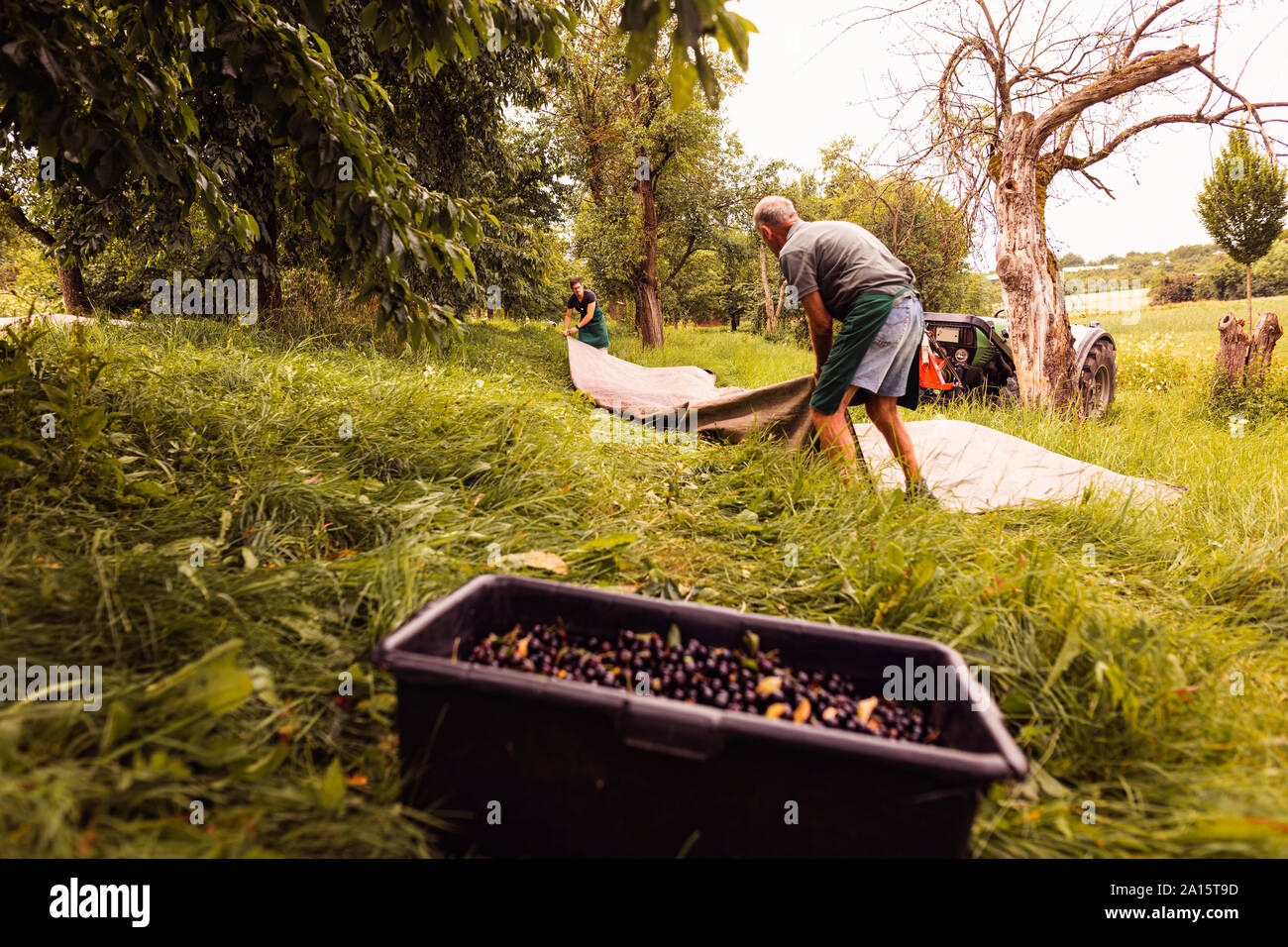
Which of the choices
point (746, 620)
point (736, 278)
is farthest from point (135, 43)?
point (736, 278)

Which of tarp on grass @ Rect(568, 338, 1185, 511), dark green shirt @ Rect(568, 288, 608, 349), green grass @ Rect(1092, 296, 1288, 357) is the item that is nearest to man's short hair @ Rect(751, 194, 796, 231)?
tarp on grass @ Rect(568, 338, 1185, 511)

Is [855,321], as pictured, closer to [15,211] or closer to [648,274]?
[648,274]

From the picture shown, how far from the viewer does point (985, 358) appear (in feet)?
25.2

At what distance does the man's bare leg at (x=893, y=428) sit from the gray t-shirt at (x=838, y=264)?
1.97ft

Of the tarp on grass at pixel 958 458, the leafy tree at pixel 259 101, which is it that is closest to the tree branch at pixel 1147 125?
the tarp on grass at pixel 958 458

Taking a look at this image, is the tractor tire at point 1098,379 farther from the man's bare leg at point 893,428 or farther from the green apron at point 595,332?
the green apron at point 595,332

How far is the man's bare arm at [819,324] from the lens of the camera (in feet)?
12.4

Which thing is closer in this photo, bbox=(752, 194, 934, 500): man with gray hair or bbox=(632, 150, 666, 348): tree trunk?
bbox=(752, 194, 934, 500): man with gray hair

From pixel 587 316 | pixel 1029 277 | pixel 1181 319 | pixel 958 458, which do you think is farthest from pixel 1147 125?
pixel 1181 319

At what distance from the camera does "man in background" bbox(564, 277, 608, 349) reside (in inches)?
400

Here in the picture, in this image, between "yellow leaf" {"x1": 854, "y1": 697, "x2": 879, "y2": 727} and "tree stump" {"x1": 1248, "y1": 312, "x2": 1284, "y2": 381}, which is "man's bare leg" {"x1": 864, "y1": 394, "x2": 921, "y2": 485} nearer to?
"yellow leaf" {"x1": 854, "y1": 697, "x2": 879, "y2": 727}

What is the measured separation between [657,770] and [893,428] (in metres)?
3.09

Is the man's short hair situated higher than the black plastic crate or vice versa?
the man's short hair

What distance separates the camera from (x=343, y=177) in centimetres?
243
